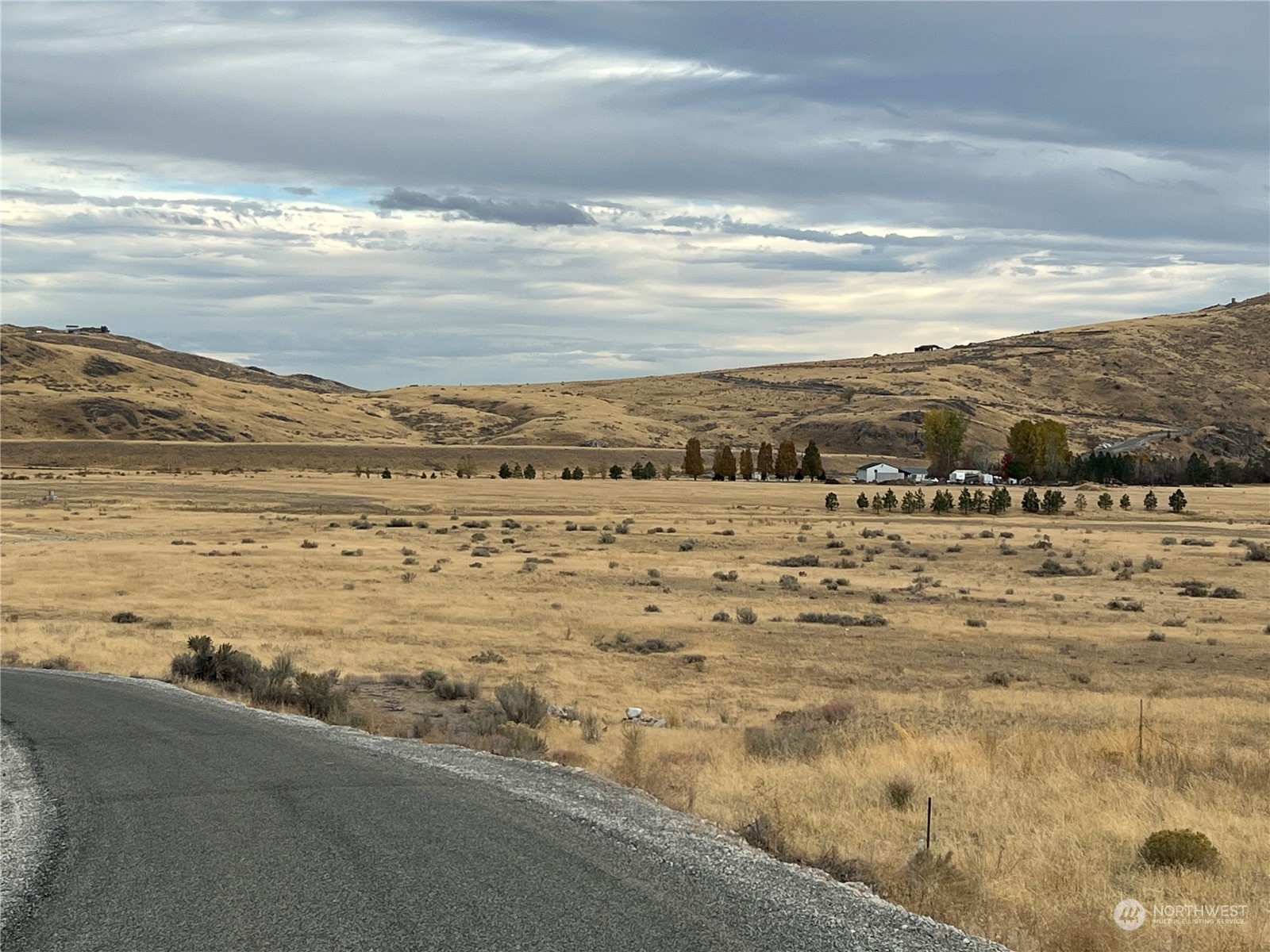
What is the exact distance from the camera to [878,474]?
457 feet

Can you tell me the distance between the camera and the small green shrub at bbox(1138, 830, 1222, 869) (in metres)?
8.96

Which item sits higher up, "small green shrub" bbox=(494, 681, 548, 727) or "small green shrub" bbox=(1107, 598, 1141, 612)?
"small green shrub" bbox=(494, 681, 548, 727)

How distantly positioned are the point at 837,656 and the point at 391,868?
19246 mm

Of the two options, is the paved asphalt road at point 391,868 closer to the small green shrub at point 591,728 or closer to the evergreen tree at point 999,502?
the small green shrub at point 591,728

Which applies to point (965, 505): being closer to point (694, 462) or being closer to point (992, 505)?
point (992, 505)

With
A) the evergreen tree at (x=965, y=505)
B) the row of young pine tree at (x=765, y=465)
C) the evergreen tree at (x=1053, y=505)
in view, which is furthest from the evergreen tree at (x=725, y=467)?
the evergreen tree at (x=1053, y=505)

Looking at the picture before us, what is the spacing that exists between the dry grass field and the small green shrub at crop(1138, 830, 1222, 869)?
145 millimetres

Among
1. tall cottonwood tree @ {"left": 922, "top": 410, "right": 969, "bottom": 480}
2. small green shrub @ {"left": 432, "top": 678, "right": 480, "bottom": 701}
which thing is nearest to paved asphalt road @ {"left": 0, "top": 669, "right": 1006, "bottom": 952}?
small green shrub @ {"left": 432, "top": 678, "right": 480, "bottom": 701}

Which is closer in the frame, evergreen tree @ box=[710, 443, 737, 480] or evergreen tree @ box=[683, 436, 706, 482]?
evergreen tree @ box=[710, 443, 737, 480]

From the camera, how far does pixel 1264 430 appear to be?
18450 centimetres

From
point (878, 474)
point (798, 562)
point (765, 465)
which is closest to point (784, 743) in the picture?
point (798, 562)

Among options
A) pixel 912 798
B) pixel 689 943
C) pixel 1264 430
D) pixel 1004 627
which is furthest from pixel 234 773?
pixel 1264 430

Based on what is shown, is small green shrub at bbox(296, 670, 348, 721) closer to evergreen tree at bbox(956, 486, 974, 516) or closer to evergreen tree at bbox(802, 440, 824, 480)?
evergreen tree at bbox(956, 486, 974, 516)

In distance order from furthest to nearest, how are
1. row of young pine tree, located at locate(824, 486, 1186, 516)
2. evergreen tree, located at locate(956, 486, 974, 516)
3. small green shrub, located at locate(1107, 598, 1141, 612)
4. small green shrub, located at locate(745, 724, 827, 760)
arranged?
1. evergreen tree, located at locate(956, 486, 974, 516)
2. row of young pine tree, located at locate(824, 486, 1186, 516)
3. small green shrub, located at locate(1107, 598, 1141, 612)
4. small green shrub, located at locate(745, 724, 827, 760)
